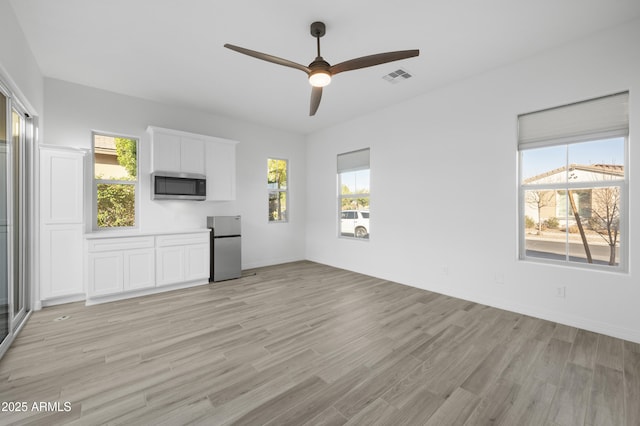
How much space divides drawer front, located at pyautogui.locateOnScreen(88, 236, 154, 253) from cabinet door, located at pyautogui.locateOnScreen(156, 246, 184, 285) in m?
0.20

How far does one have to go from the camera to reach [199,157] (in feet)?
15.7

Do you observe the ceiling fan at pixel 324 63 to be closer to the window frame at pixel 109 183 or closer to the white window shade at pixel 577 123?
the white window shade at pixel 577 123

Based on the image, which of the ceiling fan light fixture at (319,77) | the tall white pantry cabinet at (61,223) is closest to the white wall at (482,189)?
the ceiling fan light fixture at (319,77)

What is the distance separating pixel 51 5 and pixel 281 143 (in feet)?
13.6

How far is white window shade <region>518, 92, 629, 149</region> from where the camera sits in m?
2.74

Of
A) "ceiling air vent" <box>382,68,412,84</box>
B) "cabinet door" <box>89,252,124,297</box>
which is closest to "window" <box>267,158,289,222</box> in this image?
"cabinet door" <box>89,252,124,297</box>

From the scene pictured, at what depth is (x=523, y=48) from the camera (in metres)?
3.08

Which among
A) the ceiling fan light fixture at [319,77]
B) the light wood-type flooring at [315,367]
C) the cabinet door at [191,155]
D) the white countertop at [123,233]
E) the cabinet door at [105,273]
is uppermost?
the ceiling fan light fixture at [319,77]

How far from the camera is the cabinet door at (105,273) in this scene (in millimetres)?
3617

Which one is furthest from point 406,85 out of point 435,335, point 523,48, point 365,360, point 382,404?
point 382,404

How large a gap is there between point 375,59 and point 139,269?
410 centimetres

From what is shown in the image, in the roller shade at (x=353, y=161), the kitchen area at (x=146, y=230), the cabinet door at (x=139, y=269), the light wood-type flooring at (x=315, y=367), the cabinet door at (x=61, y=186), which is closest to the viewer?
the light wood-type flooring at (x=315, y=367)

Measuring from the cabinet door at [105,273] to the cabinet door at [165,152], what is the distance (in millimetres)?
1480

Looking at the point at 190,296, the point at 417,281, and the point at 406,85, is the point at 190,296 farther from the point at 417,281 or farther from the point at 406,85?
the point at 406,85
